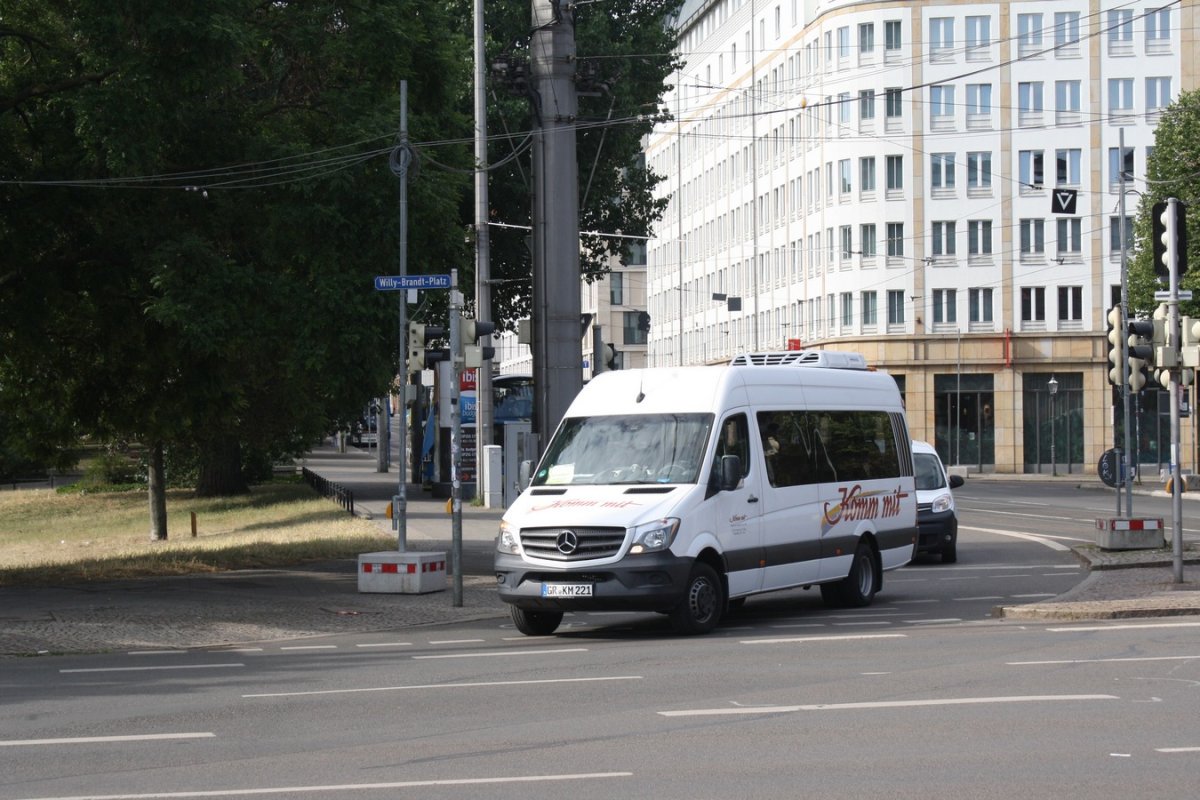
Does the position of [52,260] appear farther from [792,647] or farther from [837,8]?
[837,8]

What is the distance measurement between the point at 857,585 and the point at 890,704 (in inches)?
316

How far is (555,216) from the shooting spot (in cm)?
2522

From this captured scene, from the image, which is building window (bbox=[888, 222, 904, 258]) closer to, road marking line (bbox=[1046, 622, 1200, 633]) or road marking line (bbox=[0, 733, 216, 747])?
road marking line (bbox=[1046, 622, 1200, 633])

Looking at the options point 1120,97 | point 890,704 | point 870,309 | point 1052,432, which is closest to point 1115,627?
point 890,704

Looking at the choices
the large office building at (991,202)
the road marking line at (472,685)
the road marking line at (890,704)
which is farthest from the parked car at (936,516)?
the large office building at (991,202)

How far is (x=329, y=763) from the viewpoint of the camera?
9172 mm

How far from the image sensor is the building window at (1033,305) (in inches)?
2867

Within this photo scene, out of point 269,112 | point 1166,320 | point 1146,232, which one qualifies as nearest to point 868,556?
point 1166,320

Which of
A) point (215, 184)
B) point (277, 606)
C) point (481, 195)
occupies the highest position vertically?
point (481, 195)

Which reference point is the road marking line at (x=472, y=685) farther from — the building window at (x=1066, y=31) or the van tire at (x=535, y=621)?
the building window at (x=1066, y=31)

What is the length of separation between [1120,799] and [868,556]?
38.0 feet

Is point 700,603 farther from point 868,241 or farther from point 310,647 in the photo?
point 868,241

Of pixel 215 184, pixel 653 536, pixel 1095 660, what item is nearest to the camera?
pixel 1095 660

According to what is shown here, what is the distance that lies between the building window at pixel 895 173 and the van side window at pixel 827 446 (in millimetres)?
56054
